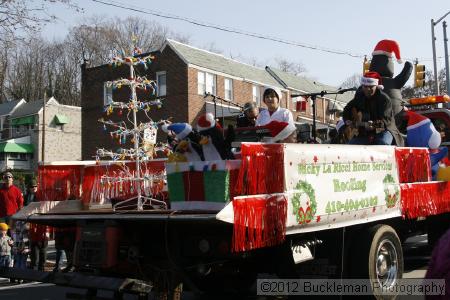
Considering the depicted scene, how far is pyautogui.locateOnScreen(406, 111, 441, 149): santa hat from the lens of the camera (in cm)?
726

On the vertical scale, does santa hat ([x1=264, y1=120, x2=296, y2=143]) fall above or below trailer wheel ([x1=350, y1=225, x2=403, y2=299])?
above

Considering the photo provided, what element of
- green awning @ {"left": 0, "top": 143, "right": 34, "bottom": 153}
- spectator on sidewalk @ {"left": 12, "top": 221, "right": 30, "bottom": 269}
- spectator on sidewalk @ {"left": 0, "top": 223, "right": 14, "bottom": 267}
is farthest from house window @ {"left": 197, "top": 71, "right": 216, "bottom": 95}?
green awning @ {"left": 0, "top": 143, "right": 34, "bottom": 153}

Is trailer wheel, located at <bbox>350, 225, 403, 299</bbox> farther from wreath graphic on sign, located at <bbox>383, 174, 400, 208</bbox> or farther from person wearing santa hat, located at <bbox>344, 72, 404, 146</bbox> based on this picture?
person wearing santa hat, located at <bbox>344, 72, 404, 146</bbox>

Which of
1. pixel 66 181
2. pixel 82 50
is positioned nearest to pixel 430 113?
pixel 66 181

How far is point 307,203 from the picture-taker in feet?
15.3

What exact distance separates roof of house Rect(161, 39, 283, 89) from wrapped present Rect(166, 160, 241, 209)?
969 inches

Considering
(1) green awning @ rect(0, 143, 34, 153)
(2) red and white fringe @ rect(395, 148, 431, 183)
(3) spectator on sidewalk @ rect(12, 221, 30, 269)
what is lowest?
(3) spectator on sidewalk @ rect(12, 221, 30, 269)

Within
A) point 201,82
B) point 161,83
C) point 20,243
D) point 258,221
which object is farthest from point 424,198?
point 161,83

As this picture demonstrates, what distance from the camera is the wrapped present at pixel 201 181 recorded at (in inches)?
180

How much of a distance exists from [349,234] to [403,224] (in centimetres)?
147

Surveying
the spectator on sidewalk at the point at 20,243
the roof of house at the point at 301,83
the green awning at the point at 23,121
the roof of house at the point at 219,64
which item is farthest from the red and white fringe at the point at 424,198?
the green awning at the point at 23,121

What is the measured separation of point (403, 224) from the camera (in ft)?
22.0

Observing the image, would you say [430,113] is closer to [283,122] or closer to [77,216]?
[283,122]

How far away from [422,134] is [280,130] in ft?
8.60
